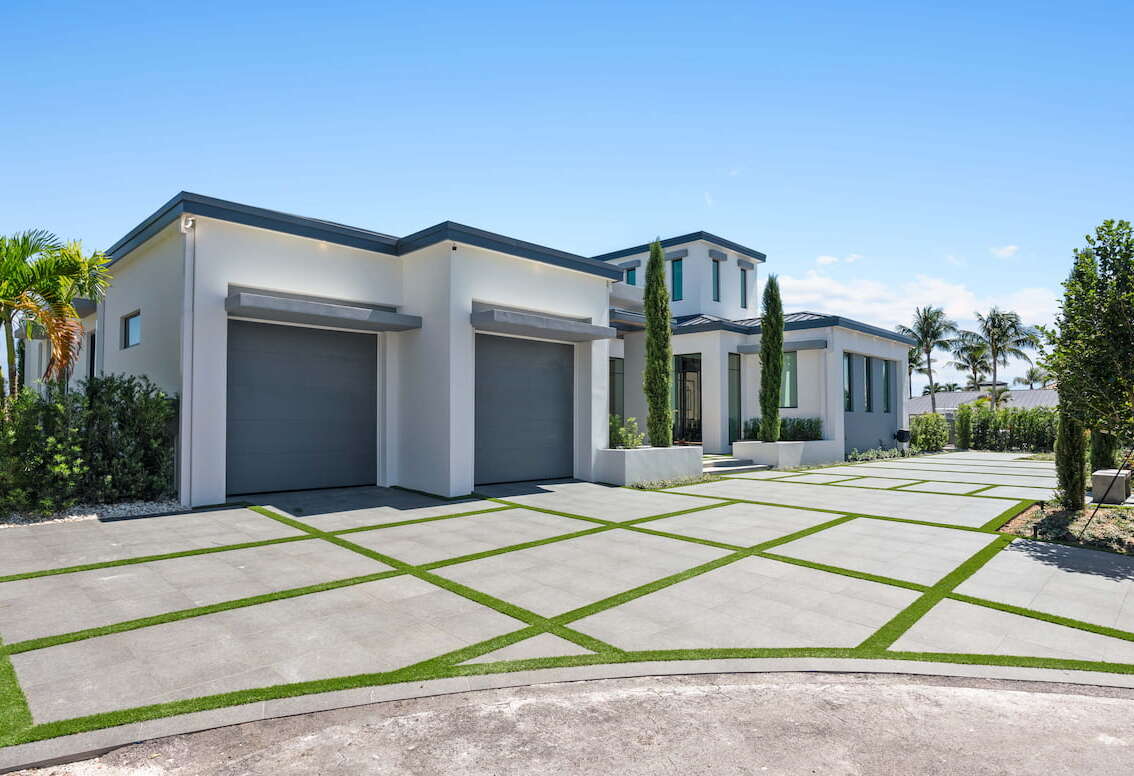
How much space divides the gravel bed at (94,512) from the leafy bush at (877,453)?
2104cm

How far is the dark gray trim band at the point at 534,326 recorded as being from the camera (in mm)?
12241

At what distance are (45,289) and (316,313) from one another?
4803 millimetres

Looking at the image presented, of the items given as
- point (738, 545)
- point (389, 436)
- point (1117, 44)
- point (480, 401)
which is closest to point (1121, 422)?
point (1117, 44)

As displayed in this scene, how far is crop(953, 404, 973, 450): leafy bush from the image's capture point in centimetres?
3098

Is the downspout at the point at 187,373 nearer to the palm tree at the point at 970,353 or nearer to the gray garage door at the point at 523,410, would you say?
the gray garage door at the point at 523,410

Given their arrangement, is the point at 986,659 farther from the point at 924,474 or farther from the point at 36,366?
the point at 36,366

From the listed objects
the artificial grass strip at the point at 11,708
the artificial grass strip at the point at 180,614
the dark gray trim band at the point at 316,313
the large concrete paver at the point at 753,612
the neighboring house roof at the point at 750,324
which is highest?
the neighboring house roof at the point at 750,324

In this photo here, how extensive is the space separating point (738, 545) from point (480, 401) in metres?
7.09

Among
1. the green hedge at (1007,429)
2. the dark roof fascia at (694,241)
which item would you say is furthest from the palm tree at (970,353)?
the dark roof fascia at (694,241)

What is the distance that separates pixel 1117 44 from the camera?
8219 mm

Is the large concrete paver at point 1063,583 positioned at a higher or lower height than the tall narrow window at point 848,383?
lower

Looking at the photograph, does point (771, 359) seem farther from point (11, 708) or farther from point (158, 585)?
point (11, 708)

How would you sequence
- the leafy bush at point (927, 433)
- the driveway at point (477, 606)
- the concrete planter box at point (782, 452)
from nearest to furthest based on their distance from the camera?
the driveway at point (477, 606)
the concrete planter box at point (782, 452)
the leafy bush at point (927, 433)

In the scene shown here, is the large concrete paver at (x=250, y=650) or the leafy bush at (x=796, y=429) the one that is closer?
the large concrete paver at (x=250, y=650)
